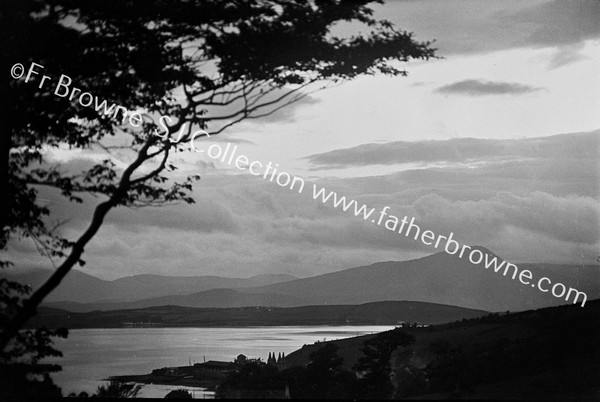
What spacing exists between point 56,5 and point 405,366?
335cm

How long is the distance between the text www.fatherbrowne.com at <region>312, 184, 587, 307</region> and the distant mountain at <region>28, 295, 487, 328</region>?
14.4 inches

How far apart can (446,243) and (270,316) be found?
1326mm

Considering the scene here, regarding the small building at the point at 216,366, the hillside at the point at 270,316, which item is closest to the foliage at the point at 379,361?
the hillside at the point at 270,316

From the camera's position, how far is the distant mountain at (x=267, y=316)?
3920 millimetres

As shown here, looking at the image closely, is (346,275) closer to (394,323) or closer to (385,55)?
(394,323)

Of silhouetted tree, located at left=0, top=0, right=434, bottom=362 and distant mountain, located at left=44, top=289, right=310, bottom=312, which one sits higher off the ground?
silhouetted tree, located at left=0, top=0, right=434, bottom=362

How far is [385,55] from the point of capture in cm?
392

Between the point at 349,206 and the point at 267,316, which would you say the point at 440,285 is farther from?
the point at 267,316

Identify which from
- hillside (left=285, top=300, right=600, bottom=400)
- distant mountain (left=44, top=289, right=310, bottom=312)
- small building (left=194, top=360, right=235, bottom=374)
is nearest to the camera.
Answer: hillside (left=285, top=300, right=600, bottom=400)

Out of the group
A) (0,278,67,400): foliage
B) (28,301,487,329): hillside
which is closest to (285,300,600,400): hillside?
(28,301,487,329): hillside

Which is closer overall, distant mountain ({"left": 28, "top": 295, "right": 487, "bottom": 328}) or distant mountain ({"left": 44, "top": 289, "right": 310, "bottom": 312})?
distant mountain ({"left": 28, "top": 295, "right": 487, "bottom": 328})

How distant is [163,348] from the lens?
13.0 ft

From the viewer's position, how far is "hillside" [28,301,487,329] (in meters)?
3.95

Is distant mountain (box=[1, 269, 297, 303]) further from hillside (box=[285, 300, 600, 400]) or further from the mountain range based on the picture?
hillside (box=[285, 300, 600, 400])
